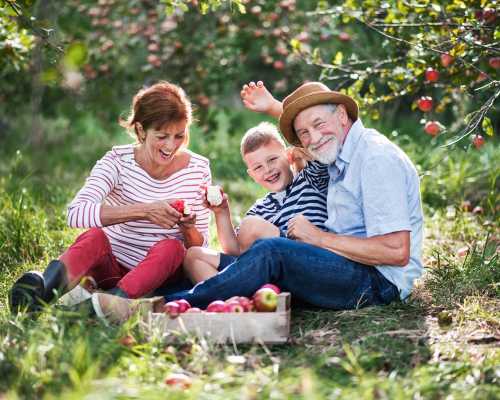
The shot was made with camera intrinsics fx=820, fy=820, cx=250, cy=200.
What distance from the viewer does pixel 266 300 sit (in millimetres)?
3426

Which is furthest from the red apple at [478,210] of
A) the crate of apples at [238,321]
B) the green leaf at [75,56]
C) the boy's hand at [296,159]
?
the green leaf at [75,56]

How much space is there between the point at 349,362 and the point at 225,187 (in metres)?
4.43

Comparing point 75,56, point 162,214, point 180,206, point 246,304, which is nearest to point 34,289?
point 162,214

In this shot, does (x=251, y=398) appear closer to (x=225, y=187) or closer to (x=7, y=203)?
(x=7, y=203)

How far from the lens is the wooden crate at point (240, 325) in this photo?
3.34 metres

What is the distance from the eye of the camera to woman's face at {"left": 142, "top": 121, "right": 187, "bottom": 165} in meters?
4.15

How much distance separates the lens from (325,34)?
8.13m

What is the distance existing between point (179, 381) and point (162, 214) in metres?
1.31

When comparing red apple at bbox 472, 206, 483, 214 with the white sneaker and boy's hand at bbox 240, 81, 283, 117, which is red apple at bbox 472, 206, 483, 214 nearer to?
boy's hand at bbox 240, 81, 283, 117

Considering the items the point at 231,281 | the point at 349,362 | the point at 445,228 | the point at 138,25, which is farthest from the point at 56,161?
the point at 349,362

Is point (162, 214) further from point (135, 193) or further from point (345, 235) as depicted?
point (345, 235)

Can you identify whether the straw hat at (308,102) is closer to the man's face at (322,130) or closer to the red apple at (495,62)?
the man's face at (322,130)

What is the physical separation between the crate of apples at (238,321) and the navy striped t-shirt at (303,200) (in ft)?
2.40

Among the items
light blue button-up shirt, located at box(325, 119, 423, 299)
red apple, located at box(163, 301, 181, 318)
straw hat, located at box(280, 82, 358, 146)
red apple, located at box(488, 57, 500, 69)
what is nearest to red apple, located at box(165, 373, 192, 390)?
red apple, located at box(163, 301, 181, 318)
